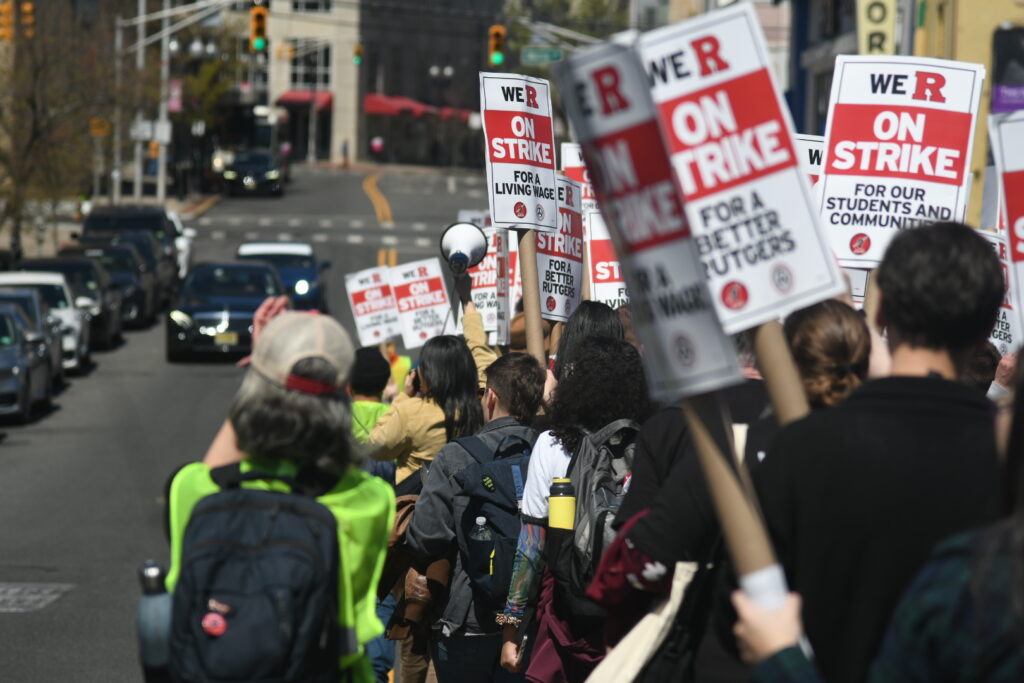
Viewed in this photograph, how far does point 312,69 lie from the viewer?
9400 cm

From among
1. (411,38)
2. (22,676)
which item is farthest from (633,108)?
(411,38)

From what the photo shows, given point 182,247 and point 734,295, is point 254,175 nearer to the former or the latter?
point 182,247

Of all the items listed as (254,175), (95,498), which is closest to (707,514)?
(95,498)

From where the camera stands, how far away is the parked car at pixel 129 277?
1214 inches

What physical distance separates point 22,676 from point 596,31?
63711 mm

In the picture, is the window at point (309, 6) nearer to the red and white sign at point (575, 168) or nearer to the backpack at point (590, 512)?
the red and white sign at point (575, 168)

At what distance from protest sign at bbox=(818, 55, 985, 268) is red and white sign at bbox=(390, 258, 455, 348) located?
314 inches

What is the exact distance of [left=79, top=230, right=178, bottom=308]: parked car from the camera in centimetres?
3350

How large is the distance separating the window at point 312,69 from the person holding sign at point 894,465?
300 ft

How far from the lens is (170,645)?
3.55 m

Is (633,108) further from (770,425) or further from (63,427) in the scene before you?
(63,427)

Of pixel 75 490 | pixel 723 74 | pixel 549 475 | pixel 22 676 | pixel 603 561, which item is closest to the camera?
pixel 723 74

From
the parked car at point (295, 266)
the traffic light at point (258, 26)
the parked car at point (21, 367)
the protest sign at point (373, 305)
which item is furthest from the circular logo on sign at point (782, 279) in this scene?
the traffic light at point (258, 26)

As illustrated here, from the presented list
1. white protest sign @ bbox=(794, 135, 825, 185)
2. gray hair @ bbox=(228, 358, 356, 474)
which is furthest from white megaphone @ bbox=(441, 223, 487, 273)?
gray hair @ bbox=(228, 358, 356, 474)
